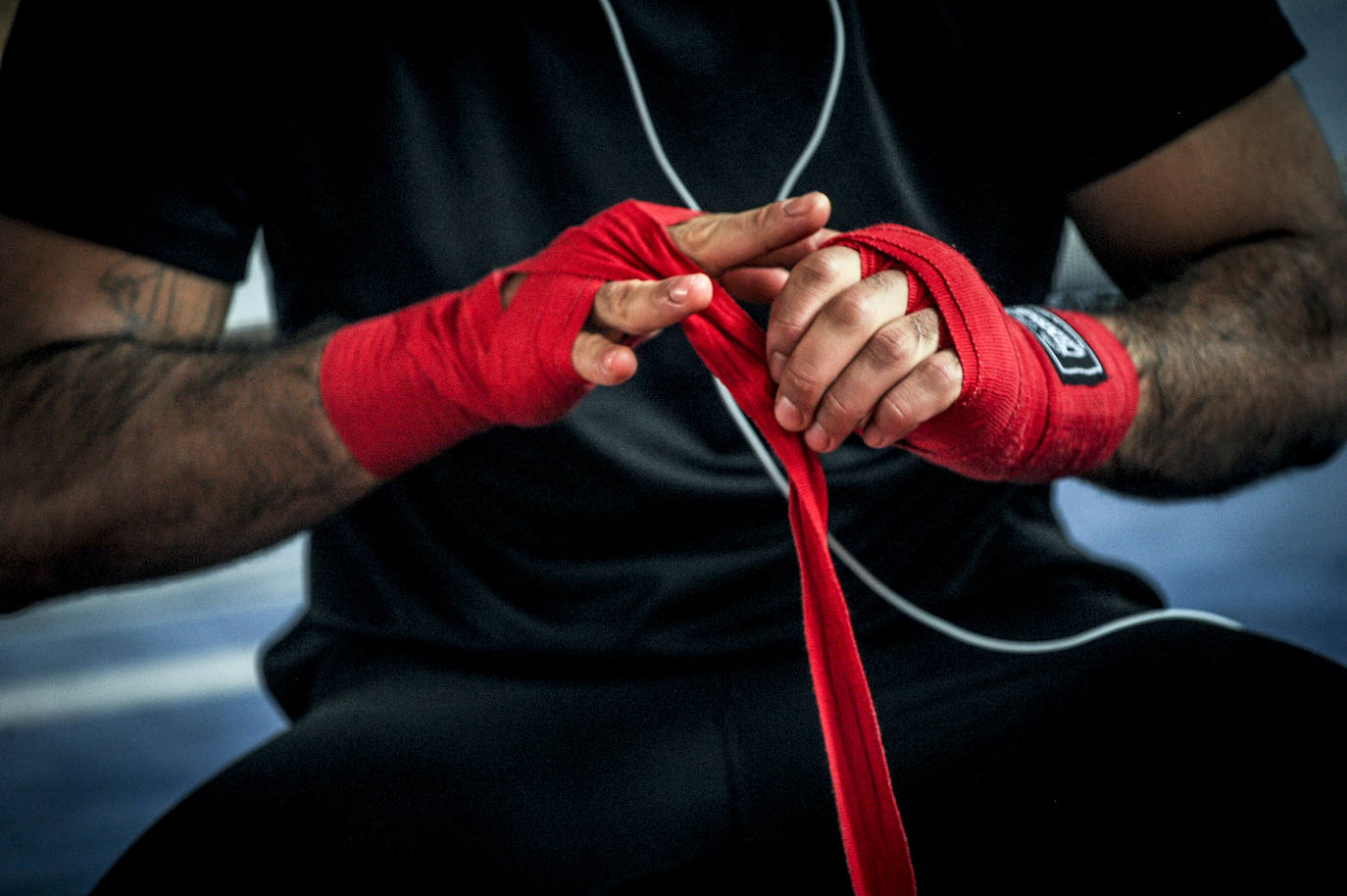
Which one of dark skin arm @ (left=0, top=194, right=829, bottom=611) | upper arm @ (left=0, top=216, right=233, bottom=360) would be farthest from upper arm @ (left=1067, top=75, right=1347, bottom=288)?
upper arm @ (left=0, top=216, right=233, bottom=360)

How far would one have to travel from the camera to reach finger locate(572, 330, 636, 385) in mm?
458

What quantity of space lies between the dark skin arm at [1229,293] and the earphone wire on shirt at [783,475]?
10 cm

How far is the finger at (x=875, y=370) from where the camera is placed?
0.43 meters

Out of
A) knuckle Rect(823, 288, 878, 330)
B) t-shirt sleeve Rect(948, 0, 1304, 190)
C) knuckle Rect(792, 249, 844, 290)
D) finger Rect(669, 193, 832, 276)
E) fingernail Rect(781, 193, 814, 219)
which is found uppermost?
t-shirt sleeve Rect(948, 0, 1304, 190)

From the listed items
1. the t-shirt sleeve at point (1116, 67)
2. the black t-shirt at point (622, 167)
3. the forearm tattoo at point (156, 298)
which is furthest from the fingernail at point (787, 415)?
the forearm tattoo at point (156, 298)

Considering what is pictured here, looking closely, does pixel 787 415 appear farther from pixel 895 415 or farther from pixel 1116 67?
pixel 1116 67

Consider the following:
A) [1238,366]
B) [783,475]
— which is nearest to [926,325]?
[783,475]

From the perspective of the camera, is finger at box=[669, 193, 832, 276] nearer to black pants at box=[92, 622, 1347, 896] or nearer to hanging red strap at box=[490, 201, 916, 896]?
hanging red strap at box=[490, 201, 916, 896]

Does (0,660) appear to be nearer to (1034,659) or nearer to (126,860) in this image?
(126,860)

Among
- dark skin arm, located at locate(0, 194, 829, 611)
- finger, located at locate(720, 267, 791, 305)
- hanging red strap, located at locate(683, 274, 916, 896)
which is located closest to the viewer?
hanging red strap, located at locate(683, 274, 916, 896)

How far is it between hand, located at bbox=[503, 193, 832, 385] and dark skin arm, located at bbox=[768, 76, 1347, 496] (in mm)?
281

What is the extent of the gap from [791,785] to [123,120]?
685 millimetres

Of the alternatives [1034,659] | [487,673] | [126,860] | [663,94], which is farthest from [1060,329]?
[126,860]

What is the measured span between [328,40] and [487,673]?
1.68 feet
